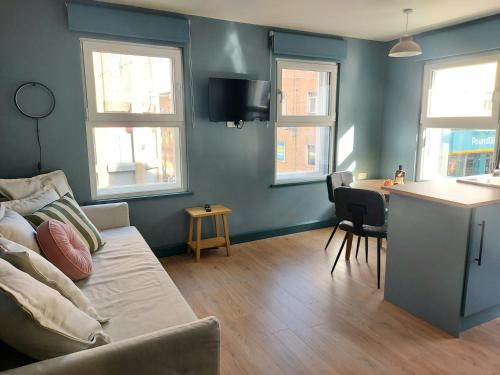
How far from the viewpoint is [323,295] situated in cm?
279

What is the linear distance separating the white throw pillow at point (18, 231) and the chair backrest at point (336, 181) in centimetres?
250

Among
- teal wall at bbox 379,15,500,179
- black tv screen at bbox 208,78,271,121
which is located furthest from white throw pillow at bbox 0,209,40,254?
teal wall at bbox 379,15,500,179

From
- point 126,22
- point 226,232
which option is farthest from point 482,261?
point 126,22

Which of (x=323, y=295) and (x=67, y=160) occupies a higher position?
(x=67, y=160)

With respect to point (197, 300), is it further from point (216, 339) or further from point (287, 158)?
point (287, 158)

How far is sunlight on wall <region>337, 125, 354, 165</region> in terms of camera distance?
4.49 m

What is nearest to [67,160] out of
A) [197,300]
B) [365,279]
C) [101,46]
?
[101,46]

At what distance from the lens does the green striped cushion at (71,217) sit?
215 cm

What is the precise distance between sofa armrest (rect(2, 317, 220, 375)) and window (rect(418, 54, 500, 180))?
3500 millimetres

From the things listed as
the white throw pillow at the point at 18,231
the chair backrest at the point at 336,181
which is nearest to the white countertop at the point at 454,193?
the chair backrest at the point at 336,181

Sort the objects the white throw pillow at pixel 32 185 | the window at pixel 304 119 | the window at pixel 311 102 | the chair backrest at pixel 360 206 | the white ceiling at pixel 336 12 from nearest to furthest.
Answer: the white throw pillow at pixel 32 185 < the chair backrest at pixel 360 206 < the white ceiling at pixel 336 12 < the window at pixel 304 119 < the window at pixel 311 102

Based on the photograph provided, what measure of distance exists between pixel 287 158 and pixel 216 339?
10.6 ft

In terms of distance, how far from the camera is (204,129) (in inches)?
142

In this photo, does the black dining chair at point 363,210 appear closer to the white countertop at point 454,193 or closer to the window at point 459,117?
the white countertop at point 454,193
